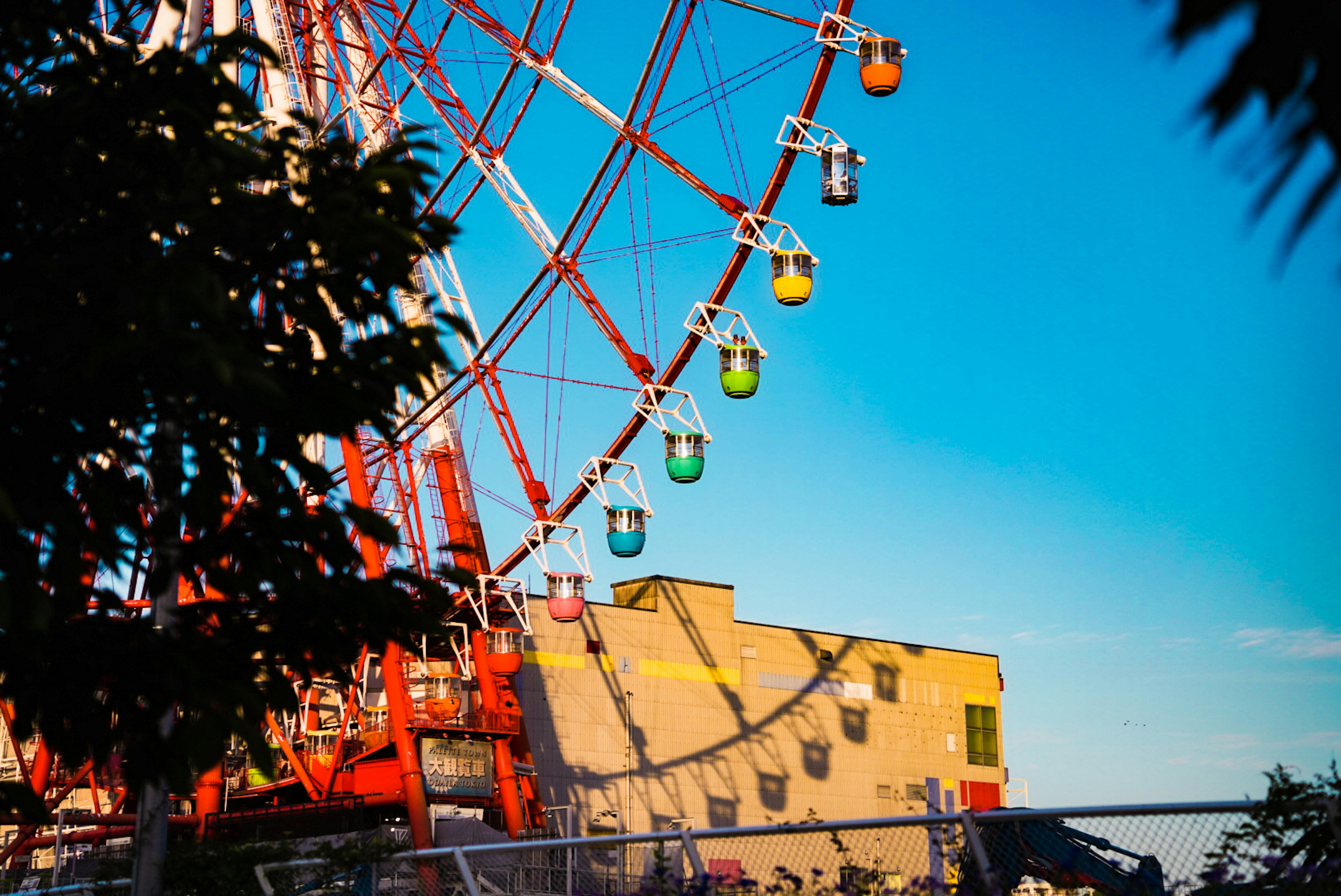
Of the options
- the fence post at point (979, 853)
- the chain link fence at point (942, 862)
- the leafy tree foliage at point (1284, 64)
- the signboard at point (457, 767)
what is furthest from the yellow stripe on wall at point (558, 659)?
the leafy tree foliage at point (1284, 64)

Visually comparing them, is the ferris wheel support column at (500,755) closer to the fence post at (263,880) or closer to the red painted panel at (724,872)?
the fence post at (263,880)

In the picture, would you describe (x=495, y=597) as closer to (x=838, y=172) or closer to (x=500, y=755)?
(x=500, y=755)

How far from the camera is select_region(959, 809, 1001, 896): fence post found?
8.15 metres

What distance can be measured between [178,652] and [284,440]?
1279mm

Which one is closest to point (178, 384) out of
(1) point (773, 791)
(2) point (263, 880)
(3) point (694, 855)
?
(3) point (694, 855)

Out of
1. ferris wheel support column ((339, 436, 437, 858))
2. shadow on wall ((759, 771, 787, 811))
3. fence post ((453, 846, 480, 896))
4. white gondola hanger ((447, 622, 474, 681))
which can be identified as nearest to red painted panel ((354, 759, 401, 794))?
ferris wheel support column ((339, 436, 437, 858))

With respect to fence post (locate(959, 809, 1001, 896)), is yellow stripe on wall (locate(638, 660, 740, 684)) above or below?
above

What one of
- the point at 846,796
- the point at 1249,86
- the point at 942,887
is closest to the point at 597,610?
the point at 846,796

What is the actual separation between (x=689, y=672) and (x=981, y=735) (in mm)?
19903

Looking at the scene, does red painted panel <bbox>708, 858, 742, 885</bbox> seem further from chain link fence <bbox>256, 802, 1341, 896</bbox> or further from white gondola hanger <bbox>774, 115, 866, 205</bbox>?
white gondola hanger <bbox>774, 115, 866, 205</bbox>

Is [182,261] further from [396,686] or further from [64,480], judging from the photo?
[396,686]

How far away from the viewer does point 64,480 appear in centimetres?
711

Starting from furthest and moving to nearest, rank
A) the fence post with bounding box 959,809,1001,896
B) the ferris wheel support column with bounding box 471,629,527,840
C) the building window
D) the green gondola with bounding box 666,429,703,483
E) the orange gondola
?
the building window
the ferris wheel support column with bounding box 471,629,527,840
the green gondola with bounding box 666,429,703,483
the orange gondola
the fence post with bounding box 959,809,1001,896

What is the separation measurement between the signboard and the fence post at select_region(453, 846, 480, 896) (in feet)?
101
